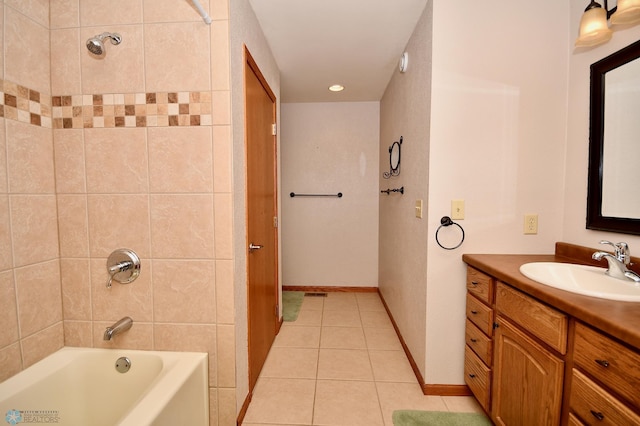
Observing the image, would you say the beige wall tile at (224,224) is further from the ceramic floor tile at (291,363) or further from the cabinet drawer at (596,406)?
the cabinet drawer at (596,406)

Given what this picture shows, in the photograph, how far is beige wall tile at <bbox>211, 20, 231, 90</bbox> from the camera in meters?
1.23

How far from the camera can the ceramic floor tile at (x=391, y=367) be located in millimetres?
1814

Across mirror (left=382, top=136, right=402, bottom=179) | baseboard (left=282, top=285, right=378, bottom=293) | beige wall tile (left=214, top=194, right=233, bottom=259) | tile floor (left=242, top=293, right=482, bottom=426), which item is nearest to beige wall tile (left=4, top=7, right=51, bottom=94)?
beige wall tile (left=214, top=194, right=233, bottom=259)

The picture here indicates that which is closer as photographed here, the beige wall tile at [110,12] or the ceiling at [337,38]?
the beige wall tile at [110,12]

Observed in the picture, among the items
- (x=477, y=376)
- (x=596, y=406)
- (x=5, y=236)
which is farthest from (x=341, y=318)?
(x=5, y=236)

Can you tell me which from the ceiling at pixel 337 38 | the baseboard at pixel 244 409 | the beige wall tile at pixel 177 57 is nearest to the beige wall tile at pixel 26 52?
the beige wall tile at pixel 177 57

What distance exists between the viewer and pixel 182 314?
130 centimetres

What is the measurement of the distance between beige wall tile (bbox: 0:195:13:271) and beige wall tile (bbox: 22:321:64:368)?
1.13ft

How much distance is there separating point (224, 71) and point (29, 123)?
2.81 feet

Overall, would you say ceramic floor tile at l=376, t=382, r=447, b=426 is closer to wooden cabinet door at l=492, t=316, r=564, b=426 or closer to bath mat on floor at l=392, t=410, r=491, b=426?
bath mat on floor at l=392, t=410, r=491, b=426

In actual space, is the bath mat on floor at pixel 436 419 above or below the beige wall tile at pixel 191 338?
below

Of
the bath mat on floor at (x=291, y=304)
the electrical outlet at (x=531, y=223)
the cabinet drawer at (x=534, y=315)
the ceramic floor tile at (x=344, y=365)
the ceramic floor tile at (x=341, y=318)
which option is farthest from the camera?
the bath mat on floor at (x=291, y=304)

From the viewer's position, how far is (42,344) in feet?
4.05

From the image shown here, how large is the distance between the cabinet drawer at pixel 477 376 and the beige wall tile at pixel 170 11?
2.17 metres
